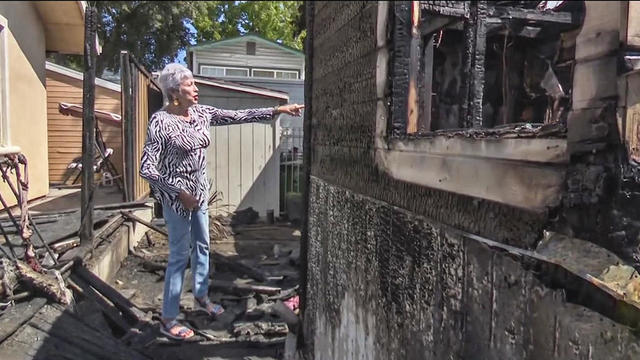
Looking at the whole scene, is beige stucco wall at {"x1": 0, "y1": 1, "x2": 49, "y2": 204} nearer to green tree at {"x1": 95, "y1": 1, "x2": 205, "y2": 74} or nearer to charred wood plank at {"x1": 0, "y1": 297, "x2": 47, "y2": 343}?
charred wood plank at {"x1": 0, "y1": 297, "x2": 47, "y2": 343}

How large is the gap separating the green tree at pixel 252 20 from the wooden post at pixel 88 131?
22986mm

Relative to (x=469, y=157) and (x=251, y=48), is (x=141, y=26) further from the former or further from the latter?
(x=469, y=157)

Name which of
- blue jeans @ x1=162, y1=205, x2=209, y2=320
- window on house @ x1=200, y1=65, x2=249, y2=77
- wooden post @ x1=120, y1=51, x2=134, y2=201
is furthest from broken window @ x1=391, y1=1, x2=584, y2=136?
window on house @ x1=200, y1=65, x2=249, y2=77

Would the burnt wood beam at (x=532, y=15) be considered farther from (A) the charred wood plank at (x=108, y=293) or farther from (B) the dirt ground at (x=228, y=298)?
(A) the charred wood plank at (x=108, y=293)

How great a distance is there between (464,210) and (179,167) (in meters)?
2.68

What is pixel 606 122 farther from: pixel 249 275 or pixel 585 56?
pixel 249 275

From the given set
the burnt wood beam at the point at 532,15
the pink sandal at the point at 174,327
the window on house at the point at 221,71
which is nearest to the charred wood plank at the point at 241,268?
the pink sandal at the point at 174,327

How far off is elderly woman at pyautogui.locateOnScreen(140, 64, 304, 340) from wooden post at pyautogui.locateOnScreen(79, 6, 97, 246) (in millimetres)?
1499

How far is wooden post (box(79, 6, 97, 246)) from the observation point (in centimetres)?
506

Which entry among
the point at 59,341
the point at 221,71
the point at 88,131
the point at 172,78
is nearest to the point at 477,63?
the point at 172,78

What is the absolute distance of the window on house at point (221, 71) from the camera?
17797 millimetres

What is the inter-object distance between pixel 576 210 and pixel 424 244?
0.73m

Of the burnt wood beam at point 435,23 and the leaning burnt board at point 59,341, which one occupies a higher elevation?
the burnt wood beam at point 435,23

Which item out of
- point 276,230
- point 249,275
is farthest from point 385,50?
point 276,230
